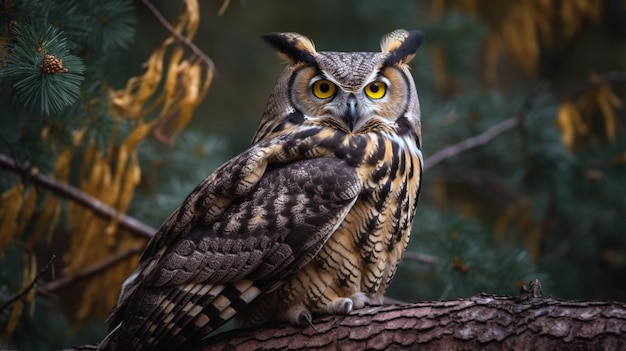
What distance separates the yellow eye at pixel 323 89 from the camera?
2.68 m

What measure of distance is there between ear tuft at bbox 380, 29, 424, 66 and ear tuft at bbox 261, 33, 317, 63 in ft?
1.02

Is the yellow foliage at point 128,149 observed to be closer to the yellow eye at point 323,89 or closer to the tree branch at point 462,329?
the yellow eye at point 323,89

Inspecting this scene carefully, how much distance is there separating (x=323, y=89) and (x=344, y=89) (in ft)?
0.39

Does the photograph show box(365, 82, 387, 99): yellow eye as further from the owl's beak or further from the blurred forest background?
the blurred forest background

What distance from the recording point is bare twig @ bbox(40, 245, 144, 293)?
3263 millimetres

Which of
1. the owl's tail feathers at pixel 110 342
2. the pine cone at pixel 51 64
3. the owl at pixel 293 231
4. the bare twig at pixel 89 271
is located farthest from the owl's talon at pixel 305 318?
the bare twig at pixel 89 271

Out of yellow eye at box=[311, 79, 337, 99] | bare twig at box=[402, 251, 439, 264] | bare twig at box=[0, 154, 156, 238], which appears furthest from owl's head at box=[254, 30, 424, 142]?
bare twig at box=[0, 154, 156, 238]

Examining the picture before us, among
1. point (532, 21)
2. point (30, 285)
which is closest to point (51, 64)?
point (30, 285)

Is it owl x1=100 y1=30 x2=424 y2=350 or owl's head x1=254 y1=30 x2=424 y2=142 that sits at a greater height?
owl's head x1=254 y1=30 x2=424 y2=142

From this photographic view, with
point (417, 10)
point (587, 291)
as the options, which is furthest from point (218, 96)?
point (587, 291)

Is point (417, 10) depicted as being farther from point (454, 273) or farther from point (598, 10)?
point (454, 273)

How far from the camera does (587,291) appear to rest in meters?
4.49

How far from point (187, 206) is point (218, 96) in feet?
12.5

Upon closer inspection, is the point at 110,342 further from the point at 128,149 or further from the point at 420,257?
the point at 420,257
